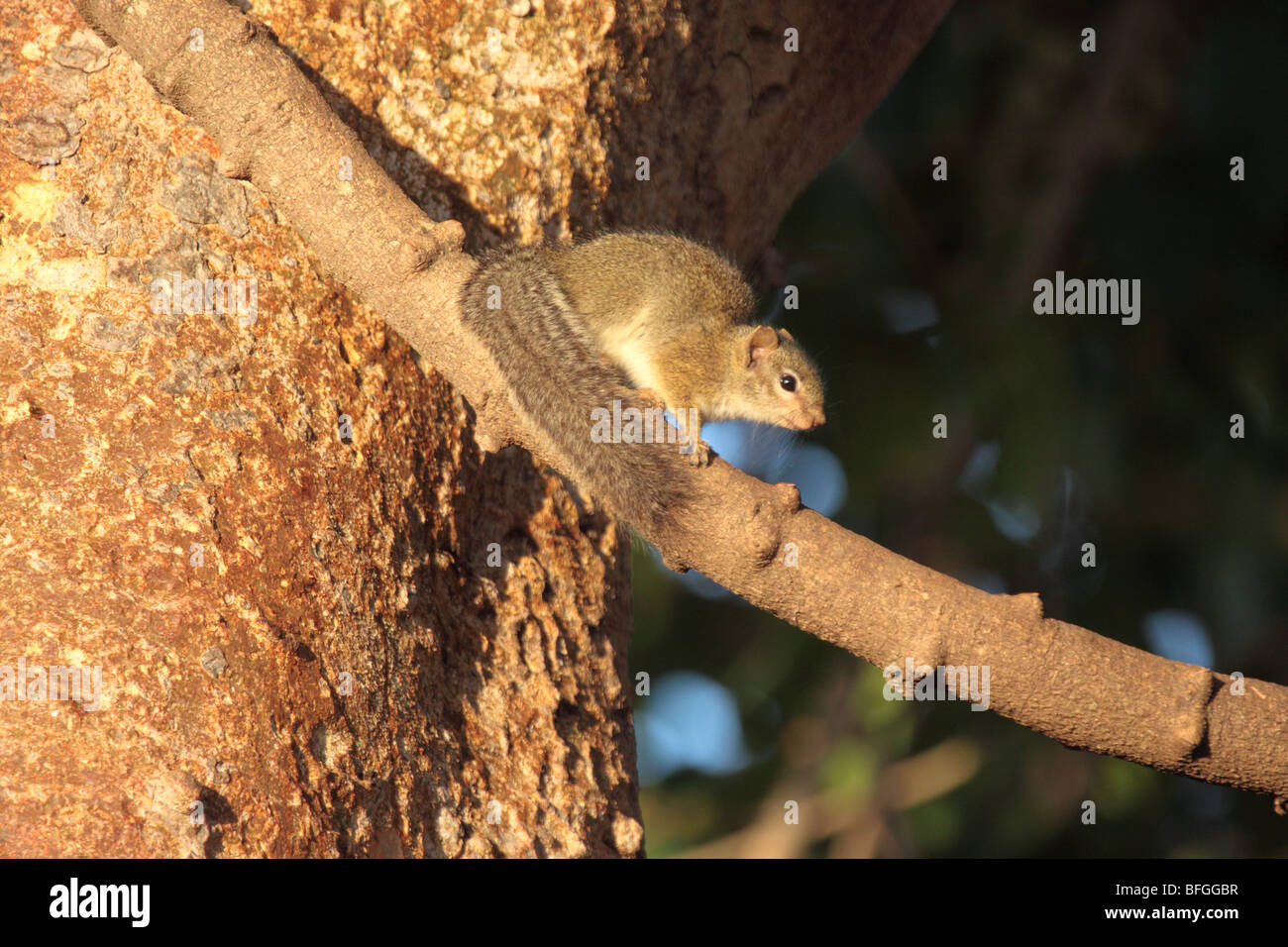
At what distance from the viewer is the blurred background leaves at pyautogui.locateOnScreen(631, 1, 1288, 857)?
6.35m

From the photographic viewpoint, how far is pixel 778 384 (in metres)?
4.22

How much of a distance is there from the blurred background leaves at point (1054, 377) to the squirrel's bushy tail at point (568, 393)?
306cm

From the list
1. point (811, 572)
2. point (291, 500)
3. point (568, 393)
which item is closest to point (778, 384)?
point (568, 393)

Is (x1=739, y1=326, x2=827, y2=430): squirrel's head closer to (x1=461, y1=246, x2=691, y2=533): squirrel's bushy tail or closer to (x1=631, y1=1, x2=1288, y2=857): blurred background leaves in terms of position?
(x1=461, y1=246, x2=691, y2=533): squirrel's bushy tail

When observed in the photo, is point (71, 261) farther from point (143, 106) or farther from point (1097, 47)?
point (1097, 47)

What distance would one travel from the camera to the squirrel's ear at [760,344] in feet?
13.6

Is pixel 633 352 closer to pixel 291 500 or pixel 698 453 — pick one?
pixel 698 453

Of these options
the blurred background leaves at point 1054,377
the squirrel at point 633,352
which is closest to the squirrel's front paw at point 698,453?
the squirrel at point 633,352

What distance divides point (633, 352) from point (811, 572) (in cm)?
165

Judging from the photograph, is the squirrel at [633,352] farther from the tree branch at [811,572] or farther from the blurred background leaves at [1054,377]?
the blurred background leaves at [1054,377]

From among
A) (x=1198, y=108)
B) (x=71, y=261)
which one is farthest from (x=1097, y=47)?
(x=71, y=261)

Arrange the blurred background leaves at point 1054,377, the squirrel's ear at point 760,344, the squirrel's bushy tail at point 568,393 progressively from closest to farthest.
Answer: the squirrel's bushy tail at point 568,393
the squirrel's ear at point 760,344
the blurred background leaves at point 1054,377

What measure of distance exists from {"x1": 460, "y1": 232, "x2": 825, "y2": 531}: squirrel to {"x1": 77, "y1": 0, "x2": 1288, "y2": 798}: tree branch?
0.07 metres

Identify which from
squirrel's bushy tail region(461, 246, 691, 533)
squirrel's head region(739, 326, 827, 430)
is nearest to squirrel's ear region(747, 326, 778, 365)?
squirrel's head region(739, 326, 827, 430)
